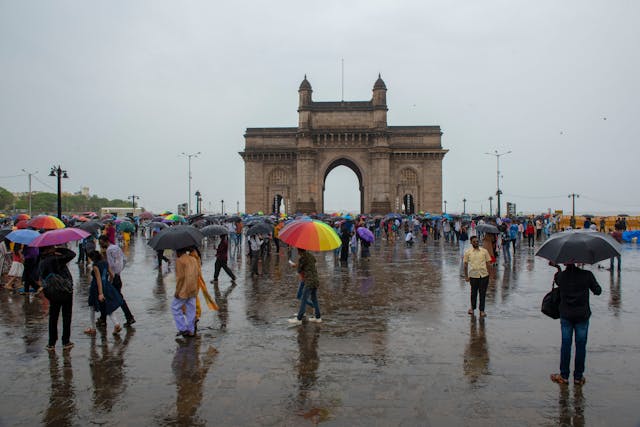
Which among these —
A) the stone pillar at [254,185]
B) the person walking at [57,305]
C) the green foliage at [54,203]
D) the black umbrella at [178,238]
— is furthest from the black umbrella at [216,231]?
the green foliage at [54,203]

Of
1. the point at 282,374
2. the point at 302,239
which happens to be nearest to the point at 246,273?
the point at 302,239

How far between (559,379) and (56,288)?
6.92 m

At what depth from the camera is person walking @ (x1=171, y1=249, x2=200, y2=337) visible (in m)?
8.09

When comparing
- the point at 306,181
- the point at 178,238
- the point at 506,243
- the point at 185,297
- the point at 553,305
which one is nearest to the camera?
the point at 553,305

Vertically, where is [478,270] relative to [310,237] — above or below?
below

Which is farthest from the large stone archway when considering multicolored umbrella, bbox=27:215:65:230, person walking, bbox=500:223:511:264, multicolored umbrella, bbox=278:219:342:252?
multicolored umbrella, bbox=278:219:342:252

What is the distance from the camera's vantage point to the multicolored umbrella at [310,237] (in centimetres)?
909

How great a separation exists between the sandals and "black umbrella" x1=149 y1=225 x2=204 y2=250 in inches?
224

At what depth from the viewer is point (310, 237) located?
30.5 feet

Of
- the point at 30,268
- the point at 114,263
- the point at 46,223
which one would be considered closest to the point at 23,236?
the point at 30,268

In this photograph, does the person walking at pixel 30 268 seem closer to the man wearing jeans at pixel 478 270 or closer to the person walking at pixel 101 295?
the person walking at pixel 101 295

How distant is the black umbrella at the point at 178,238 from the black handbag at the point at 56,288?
157 cm

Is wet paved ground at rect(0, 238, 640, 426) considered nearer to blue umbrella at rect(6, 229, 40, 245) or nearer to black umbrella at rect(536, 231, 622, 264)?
blue umbrella at rect(6, 229, 40, 245)

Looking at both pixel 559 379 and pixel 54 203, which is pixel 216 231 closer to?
pixel 559 379
